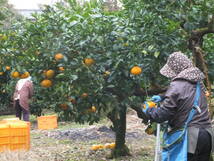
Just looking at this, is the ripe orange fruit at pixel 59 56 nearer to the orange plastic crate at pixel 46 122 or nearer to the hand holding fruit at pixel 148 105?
the hand holding fruit at pixel 148 105

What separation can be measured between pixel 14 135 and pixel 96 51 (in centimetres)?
285

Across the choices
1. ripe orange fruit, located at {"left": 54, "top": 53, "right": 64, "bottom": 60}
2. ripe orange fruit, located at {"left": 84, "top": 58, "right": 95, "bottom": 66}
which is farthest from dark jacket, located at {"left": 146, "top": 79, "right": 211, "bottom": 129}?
ripe orange fruit, located at {"left": 54, "top": 53, "right": 64, "bottom": 60}

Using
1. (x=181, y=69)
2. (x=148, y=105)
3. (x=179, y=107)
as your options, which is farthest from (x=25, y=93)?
(x=179, y=107)

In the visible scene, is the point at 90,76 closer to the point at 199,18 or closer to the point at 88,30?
the point at 88,30

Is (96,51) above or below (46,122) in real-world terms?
above

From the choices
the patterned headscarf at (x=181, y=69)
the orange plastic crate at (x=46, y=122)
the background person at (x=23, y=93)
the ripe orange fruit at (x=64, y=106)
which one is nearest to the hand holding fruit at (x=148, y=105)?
the patterned headscarf at (x=181, y=69)

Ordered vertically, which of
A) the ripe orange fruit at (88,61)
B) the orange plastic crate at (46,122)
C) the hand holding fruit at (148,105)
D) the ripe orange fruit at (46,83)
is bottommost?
the orange plastic crate at (46,122)

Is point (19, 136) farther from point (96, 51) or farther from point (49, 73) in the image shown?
point (96, 51)

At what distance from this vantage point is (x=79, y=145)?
25.8 ft

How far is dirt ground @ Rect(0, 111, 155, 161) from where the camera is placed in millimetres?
6285

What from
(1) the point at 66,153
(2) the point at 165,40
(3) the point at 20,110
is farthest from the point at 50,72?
(3) the point at 20,110

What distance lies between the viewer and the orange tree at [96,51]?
14.4 feet

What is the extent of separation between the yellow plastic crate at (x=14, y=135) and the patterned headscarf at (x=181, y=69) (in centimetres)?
367

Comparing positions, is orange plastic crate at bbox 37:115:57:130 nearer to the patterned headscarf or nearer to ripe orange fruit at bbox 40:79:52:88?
ripe orange fruit at bbox 40:79:52:88
